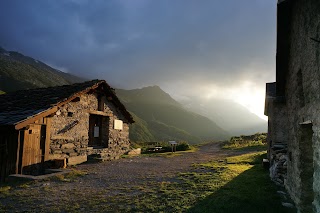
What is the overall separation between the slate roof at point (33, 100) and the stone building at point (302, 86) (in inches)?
391

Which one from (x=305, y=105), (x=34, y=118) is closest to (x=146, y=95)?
(x=34, y=118)

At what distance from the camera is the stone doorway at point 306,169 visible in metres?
5.41

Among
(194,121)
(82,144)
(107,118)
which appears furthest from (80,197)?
(194,121)

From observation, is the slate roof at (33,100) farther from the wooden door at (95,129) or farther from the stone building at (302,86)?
the stone building at (302,86)

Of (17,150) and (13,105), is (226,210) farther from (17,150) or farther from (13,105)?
(13,105)

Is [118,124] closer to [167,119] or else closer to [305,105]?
[305,105]

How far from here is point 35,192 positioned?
295 inches

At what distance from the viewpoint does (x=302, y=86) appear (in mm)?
6055

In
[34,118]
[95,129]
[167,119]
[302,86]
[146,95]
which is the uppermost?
[146,95]

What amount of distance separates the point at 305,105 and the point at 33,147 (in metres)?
11.1

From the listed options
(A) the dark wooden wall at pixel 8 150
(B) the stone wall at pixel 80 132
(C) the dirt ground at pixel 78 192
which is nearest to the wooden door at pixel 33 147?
(A) the dark wooden wall at pixel 8 150

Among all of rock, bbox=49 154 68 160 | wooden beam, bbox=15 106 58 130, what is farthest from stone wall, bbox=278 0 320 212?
rock, bbox=49 154 68 160

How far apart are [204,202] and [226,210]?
72 centimetres

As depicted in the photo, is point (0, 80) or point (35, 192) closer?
point (35, 192)
